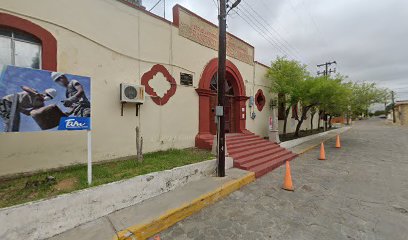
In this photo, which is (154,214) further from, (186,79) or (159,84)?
(186,79)

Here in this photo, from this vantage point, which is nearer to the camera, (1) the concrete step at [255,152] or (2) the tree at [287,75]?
(1) the concrete step at [255,152]

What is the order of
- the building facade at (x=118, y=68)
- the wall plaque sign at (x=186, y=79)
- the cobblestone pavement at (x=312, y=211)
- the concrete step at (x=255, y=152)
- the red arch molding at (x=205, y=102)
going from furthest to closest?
the red arch molding at (x=205, y=102) < the wall plaque sign at (x=186, y=79) < the concrete step at (x=255, y=152) < the building facade at (x=118, y=68) < the cobblestone pavement at (x=312, y=211)

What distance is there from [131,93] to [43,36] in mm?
2376

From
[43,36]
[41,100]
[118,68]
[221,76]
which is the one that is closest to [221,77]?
[221,76]

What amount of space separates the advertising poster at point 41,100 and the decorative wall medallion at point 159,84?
9.69 ft

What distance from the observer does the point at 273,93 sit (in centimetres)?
1391

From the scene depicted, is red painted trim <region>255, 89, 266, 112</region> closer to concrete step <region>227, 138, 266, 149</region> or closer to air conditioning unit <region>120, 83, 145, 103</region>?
concrete step <region>227, 138, 266, 149</region>

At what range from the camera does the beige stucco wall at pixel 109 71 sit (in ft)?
15.7

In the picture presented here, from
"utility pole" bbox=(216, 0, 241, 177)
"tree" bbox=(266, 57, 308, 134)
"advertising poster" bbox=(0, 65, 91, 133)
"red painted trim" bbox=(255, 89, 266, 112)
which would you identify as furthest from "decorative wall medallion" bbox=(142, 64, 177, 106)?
"tree" bbox=(266, 57, 308, 134)

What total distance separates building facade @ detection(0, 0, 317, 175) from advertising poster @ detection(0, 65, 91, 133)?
5.36 ft

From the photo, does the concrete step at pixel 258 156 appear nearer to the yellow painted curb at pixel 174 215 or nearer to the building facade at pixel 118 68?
the yellow painted curb at pixel 174 215

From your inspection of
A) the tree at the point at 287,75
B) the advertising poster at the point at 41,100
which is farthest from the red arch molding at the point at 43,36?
the tree at the point at 287,75

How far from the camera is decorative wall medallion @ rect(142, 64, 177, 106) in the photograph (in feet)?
22.9

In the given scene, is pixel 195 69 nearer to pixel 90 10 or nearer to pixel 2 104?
pixel 90 10
